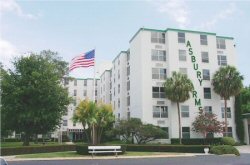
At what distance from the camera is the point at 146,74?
50094 mm

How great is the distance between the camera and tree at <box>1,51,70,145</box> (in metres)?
37.0

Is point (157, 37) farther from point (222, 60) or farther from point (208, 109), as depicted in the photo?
point (208, 109)

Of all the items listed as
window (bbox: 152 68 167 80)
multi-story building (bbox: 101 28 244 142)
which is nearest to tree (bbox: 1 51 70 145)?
multi-story building (bbox: 101 28 244 142)

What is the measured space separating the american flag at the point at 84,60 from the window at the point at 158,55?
2031 cm

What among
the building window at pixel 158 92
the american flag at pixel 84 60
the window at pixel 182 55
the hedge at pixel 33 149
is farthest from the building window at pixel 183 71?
the hedge at pixel 33 149

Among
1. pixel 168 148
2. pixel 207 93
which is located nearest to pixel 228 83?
pixel 207 93

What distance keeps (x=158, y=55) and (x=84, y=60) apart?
21671 mm

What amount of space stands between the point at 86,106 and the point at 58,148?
7.07 metres

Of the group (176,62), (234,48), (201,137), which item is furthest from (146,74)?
(234,48)

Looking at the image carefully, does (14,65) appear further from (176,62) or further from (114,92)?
(114,92)

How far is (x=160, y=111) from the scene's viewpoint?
49.6 meters

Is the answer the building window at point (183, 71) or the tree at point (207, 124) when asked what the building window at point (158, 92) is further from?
the tree at point (207, 124)

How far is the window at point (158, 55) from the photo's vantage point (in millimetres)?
51156

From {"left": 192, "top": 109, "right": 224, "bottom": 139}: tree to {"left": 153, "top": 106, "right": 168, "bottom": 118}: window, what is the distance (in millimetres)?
4786
